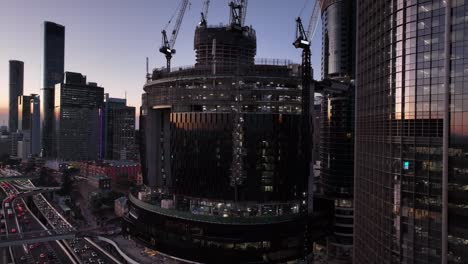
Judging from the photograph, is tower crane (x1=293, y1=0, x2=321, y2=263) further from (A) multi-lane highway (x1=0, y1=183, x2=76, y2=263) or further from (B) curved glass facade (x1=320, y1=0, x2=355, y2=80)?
(A) multi-lane highway (x1=0, y1=183, x2=76, y2=263)

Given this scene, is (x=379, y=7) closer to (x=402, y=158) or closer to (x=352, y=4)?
(x=402, y=158)

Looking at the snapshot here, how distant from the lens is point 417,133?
5875 cm

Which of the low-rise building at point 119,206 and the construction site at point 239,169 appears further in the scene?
the low-rise building at point 119,206

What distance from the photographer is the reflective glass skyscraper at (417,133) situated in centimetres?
5378

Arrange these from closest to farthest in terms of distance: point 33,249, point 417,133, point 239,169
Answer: point 417,133 < point 239,169 < point 33,249

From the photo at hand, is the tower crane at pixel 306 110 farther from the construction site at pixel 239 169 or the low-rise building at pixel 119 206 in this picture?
the low-rise building at pixel 119 206

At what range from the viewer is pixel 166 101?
5182 inches

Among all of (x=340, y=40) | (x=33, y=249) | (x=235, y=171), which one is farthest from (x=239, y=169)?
(x=33, y=249)

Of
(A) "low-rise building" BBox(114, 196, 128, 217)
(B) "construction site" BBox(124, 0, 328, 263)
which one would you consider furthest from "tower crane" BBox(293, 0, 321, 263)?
(A) "low-rise building" BBox(114, 196, 128, 217)

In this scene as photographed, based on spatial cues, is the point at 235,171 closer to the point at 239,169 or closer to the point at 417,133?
the point at 239,169


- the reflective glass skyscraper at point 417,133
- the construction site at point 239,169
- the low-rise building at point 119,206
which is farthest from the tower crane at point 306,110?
the low-rise building at point 119,206

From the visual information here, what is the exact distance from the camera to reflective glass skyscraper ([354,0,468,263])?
53781mm

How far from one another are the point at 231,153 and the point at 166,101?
32.1 m

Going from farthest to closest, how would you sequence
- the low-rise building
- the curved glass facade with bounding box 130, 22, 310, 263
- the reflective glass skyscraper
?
the low-rise building < the curved glass facade with bounding box 130, 22, 310, 263 < the reflective glass skyscraper
